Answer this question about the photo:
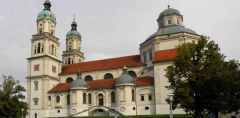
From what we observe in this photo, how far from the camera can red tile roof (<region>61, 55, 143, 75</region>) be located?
7032cm

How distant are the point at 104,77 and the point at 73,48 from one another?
82.9 ft

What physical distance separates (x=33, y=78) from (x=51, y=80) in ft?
12.7

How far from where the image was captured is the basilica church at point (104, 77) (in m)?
60.9

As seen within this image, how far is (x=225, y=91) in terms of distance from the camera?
37594mm

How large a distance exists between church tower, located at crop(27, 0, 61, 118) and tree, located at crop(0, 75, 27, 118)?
2213 centimetres

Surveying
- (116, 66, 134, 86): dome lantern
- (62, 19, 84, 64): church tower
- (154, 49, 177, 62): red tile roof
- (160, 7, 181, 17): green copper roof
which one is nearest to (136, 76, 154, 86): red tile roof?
(116, 66, 134, 86): dome lantern

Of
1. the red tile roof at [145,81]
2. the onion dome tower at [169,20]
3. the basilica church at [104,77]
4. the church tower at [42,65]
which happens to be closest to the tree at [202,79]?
the basilica church at [104,77]

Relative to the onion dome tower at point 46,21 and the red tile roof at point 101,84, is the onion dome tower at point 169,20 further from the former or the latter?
the onion dome tower at point 46,21

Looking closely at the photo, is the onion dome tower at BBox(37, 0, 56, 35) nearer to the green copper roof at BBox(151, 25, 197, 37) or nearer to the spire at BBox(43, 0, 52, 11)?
the spire at BBox(43, 0, 52, 11)

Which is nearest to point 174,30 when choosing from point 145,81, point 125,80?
point 145,81

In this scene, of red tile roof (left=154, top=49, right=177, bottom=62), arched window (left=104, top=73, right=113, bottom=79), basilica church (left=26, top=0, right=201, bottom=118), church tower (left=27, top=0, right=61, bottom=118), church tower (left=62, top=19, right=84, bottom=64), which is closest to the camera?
red tile roof (left=154, top=49, right=177, bottom=62)

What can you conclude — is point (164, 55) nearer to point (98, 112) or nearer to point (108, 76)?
point (108, 76)

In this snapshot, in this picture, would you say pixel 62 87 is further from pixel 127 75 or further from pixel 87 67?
pixel 127 75

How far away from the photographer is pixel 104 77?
237 ft
